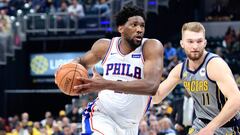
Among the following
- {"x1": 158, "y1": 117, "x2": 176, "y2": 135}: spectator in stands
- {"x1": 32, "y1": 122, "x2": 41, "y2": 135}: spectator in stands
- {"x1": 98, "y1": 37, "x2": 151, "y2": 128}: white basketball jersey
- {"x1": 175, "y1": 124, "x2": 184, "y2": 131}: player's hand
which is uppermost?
{"x1": 98, "y1": 37, "x2": 151, "y2": 128}: white basketball jersey

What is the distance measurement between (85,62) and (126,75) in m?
0.61

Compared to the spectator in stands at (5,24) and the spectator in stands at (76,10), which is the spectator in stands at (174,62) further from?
the spectator in stands at (5,24)

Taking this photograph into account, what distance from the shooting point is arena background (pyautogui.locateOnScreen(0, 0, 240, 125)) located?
1850 cm

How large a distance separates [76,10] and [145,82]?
1358 cm

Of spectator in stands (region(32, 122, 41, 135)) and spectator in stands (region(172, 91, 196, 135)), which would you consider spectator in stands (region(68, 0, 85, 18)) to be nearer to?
spectator in stands (region(32, 122, 41, 135))

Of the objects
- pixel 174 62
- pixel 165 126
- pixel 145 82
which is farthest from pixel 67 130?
pixel 145 82

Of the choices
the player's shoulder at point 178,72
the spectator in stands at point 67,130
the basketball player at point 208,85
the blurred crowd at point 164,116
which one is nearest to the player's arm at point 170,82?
the player's shoulder at point 178,72

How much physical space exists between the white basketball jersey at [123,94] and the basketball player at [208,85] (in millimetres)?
483

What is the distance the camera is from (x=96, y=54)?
6.01m

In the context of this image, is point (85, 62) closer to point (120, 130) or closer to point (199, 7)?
point (120, 130)

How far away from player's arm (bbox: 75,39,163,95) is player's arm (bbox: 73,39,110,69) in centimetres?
50

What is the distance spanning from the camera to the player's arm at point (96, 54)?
19.5ft

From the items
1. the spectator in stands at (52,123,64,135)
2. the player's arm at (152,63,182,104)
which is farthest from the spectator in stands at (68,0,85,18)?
the player's arm at (152,63,182,104)

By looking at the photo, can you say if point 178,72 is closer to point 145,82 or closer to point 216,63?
point 216,63
